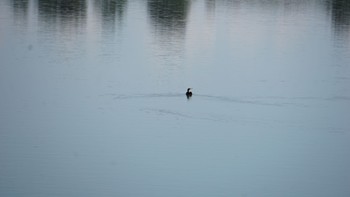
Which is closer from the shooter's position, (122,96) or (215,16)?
(122,96)

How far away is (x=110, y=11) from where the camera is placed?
51094 mm

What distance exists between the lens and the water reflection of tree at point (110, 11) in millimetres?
46362

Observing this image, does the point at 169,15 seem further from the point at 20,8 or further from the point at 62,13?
the point at 20,8

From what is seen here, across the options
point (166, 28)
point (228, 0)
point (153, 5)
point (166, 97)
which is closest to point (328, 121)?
point (166, 97)

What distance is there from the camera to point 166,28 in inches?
1783

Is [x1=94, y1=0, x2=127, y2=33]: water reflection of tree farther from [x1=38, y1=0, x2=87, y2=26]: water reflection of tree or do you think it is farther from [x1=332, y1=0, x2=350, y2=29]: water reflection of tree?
[x1=332, y1=0, x2=350, y2=29]: water reflection of tree

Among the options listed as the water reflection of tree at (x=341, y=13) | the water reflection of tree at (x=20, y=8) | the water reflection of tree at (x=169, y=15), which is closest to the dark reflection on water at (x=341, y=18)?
the water reflection of tree at (x=341, y=13)

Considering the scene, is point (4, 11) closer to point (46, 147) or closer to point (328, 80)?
point (328, 80)

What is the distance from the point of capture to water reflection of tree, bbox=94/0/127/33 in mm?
46362

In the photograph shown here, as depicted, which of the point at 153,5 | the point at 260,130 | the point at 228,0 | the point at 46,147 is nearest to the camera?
the point at 46,147

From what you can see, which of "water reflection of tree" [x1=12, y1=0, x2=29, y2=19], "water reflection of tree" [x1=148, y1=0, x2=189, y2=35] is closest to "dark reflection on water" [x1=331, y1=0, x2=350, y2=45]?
"water reflection of tree" [x1=148, y1=0, x2=189, y2=35]

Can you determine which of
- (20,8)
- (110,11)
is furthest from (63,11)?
(110,11)

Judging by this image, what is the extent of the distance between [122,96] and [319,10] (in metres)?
30.9

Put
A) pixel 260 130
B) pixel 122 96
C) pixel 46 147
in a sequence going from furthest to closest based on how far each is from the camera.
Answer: pixel 122 96 < pixel 260 130 < pixel 46 147
